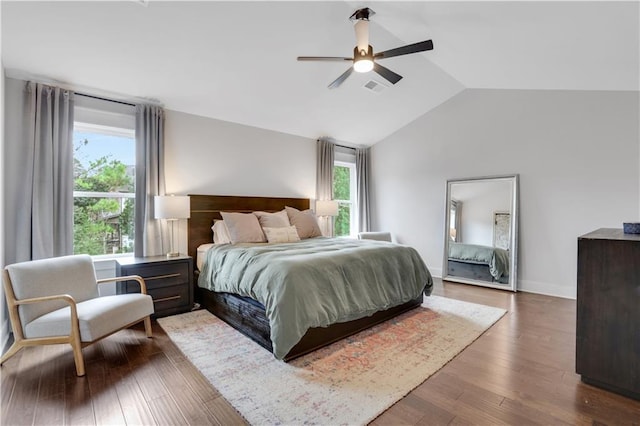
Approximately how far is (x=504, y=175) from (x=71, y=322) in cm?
532

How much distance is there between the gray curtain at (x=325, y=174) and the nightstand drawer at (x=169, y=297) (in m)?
2.71

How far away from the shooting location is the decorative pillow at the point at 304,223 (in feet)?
14.7

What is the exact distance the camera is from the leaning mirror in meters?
4.46

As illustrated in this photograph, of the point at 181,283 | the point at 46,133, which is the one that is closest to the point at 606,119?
the point at 181,283

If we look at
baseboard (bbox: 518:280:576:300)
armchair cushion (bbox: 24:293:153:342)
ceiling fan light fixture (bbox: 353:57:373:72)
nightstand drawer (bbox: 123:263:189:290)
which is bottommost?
baseboard (bbox: 518:280:576:300)

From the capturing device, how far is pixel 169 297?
335 cm

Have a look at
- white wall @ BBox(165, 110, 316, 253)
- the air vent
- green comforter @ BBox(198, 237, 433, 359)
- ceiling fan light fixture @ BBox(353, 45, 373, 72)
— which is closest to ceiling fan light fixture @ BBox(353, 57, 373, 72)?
ceiling fan light fixture @ BBox(353, 45, 373, 72)

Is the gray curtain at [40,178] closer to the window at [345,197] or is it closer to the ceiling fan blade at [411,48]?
the ceiling fan blade at [411,48]

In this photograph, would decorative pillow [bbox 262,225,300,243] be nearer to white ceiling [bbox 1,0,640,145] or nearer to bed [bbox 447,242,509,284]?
white ceiling [bbox 1,0,640,145]

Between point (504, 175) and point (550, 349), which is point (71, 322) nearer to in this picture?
point (550, 349)

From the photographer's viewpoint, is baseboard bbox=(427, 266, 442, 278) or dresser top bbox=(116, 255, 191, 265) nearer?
dresser top bbox=(116, 255, 191, 265)

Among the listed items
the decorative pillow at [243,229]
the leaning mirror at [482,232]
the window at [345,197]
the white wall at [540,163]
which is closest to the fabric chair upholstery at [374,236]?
the white wall at [540,163]

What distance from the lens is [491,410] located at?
178 cm

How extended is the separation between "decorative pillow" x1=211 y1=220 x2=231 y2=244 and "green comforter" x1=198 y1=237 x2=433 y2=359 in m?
0.28
